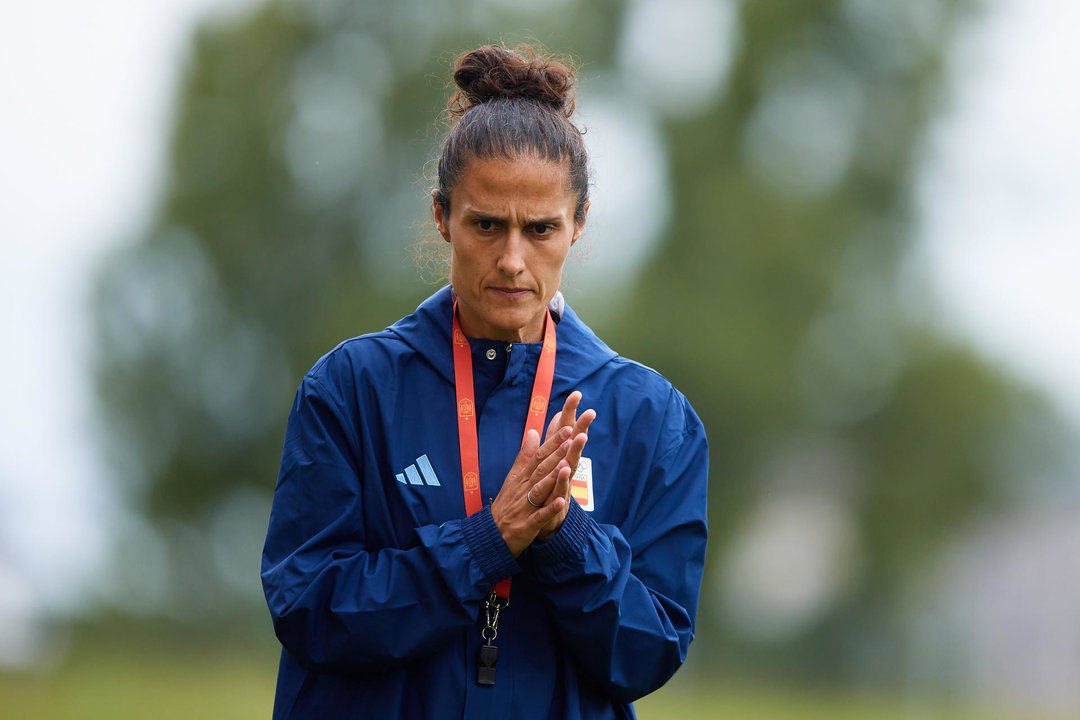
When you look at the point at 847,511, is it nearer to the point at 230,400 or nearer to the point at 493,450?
the point at 230,400

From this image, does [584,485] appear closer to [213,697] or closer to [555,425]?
[555,425]

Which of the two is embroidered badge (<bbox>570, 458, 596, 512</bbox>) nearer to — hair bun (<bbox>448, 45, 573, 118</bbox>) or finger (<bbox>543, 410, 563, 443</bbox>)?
finger (<bbox>543, 410, 563, 443</bbox>)

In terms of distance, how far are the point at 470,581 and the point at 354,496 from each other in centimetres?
37

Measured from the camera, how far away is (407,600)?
2.88 meters

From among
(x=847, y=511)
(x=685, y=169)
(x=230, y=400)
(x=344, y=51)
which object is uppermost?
(x=344, y=51)

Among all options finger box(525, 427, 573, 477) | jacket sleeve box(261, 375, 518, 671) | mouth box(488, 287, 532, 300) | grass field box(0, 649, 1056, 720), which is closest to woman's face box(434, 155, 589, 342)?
mouth box(488, 287, 532, 300)

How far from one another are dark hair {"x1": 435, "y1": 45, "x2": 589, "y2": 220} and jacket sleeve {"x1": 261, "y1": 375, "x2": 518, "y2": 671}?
2.71ft

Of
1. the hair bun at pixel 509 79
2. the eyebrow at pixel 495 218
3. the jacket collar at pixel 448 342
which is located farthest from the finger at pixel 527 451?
the hair bun at pixel 509 79

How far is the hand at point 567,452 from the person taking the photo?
112 inches

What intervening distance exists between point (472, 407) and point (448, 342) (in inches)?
8.2

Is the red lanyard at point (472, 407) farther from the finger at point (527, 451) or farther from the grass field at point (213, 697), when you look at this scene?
the grass field at point (213, 697)

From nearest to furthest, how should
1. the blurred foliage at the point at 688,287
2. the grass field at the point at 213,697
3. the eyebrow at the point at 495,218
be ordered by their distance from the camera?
1. the eyebrow at the point at 495,218
2. the grass field at the point at 213,697
3. the blurred foliage at the point at 688,287

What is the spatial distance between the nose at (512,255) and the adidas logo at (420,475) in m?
0.50

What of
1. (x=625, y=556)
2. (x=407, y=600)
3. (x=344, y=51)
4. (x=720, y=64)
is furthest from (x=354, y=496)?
(x=720, y=64)
